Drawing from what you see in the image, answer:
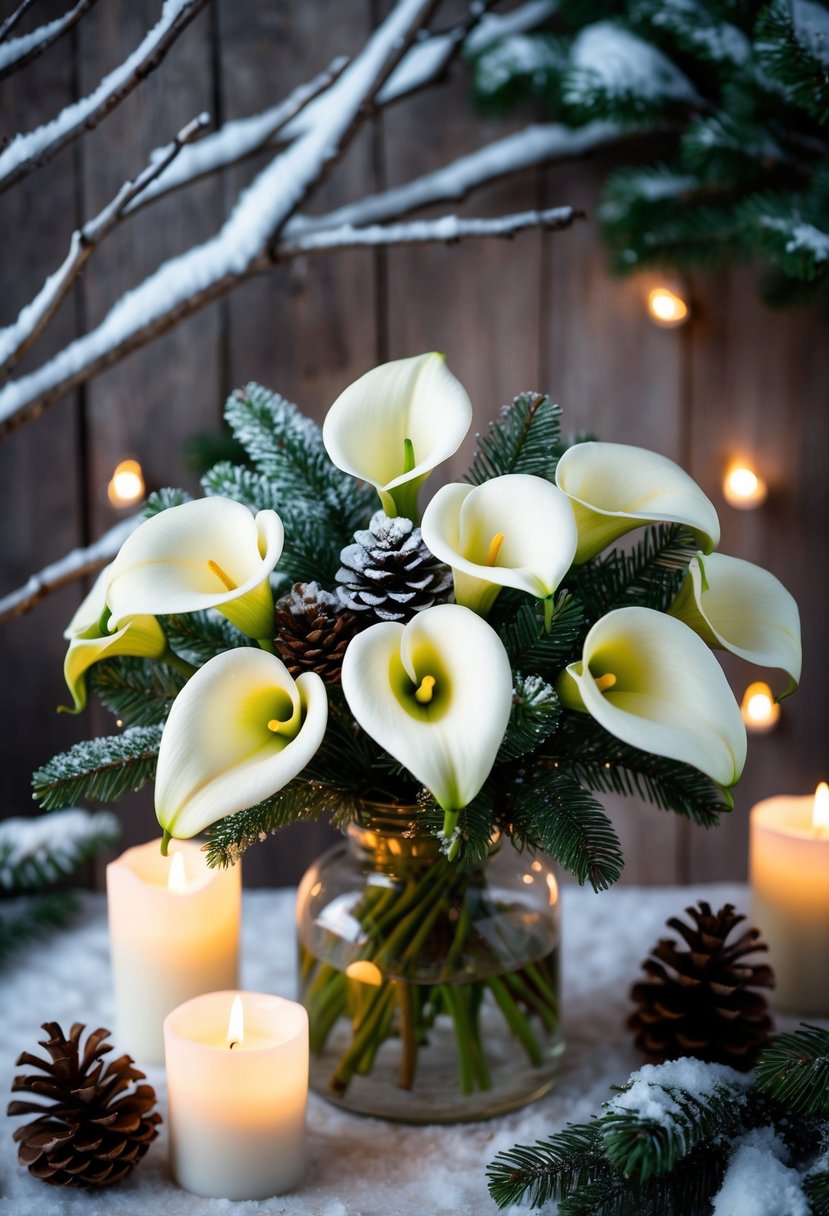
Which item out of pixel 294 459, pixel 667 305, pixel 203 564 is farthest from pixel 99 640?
pixel 667 305

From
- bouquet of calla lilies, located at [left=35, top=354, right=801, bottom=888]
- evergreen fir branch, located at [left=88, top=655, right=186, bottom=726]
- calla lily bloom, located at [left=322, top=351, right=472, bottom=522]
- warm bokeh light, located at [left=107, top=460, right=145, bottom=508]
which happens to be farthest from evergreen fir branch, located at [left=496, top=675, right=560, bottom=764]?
warm bokeh light, located at [left=107, top=460, right=145, bottom=508]

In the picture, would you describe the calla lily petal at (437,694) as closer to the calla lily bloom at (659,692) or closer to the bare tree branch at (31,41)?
the calla lily bloom at (659,692)

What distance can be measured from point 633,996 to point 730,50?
0.64 meters

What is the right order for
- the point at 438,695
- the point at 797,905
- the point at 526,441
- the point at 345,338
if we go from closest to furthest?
the point at 438,695, the point at 526,441, the point at 797,905, the point at 345,338

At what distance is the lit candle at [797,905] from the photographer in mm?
772

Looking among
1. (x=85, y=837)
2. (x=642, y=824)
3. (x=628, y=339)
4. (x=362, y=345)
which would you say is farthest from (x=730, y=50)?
(x=85, y=837)

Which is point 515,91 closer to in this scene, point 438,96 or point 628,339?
point 438,96

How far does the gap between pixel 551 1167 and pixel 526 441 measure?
0.36 metres

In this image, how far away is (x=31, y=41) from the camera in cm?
67

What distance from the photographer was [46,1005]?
786 mm

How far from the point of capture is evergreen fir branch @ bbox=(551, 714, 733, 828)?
0.61 metres

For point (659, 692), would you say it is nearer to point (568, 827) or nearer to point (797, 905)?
point (568, 827)

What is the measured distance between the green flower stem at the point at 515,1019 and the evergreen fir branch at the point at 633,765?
15cm

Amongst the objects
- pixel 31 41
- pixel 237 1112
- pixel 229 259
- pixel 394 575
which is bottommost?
pixel 237 1112
